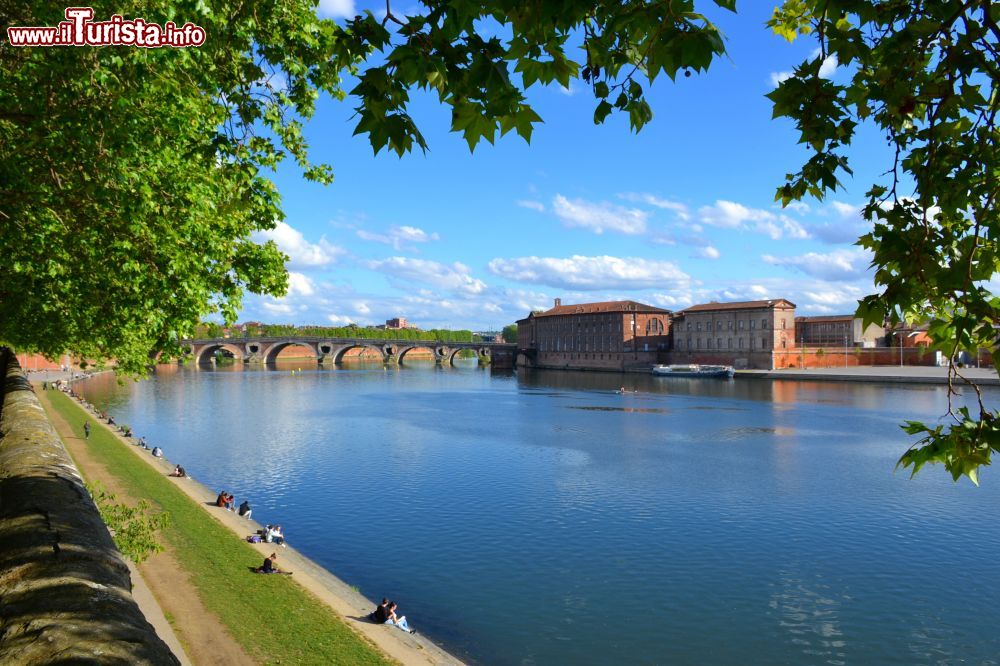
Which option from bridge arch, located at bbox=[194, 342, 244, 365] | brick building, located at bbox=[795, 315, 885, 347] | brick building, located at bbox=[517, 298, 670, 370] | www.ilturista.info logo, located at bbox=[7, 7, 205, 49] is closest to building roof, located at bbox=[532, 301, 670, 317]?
brick building, located at bbox=[517, 298, 670, 370]

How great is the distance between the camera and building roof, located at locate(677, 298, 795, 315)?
112 metres

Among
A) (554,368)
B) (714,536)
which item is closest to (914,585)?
(714,536)

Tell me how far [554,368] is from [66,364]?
9635 cm

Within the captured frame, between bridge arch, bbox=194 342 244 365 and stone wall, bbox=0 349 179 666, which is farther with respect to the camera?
bridge arch, bbox=194 342 244 365

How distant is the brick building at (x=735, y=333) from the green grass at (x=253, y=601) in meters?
103

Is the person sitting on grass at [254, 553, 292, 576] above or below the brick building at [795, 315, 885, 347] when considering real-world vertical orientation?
below

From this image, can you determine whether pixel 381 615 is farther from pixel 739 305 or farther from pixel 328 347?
pixel 328 347

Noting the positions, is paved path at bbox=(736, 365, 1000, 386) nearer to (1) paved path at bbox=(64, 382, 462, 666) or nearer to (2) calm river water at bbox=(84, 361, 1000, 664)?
(2) calm river water at bbox=(84, 361, 1000, 664)

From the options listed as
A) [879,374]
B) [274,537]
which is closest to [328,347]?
[879,374]

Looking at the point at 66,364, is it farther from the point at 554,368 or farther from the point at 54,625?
the point at 54,625

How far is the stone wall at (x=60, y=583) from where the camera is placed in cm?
399

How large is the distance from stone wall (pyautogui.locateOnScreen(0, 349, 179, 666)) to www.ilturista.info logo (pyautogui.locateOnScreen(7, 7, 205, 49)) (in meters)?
5.42

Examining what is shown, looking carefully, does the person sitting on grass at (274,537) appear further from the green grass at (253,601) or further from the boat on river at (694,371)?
the boat on river at (694,371)

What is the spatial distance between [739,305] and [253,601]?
372 ft
